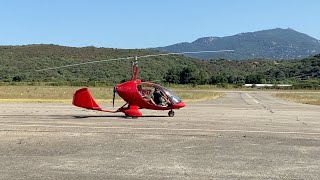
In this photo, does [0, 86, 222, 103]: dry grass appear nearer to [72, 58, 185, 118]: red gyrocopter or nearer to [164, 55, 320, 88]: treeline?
[72, 58, 185, 118]: red gyrocopter

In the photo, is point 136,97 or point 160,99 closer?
point 136,97

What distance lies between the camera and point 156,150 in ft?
38.1

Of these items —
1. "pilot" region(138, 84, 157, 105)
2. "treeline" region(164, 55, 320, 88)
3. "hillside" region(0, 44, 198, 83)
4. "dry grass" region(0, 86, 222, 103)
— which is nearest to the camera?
"pilot" region(138, 84, 157, 105)

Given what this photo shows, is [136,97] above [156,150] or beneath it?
above

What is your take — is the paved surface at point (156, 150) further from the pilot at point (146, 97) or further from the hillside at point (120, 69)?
the hillside at point (120, 69)

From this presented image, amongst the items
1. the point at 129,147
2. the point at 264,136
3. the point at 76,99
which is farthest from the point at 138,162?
the point at 76,99

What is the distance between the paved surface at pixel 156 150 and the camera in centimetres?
907

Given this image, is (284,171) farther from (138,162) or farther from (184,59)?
(184,59)

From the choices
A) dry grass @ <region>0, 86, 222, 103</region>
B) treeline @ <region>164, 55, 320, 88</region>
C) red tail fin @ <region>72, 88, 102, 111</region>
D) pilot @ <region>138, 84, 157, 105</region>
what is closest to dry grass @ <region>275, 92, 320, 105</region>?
dry grass @ <region>0, 86, 222, 103</region>

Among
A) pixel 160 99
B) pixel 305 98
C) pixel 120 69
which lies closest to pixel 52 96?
pixel 305 98

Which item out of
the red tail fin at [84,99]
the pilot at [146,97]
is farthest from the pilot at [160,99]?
the red tail fin at [84,99]

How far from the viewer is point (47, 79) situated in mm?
111125

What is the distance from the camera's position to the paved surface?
29.8 ft

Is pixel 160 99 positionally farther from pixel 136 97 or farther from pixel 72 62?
pixel 72 62
